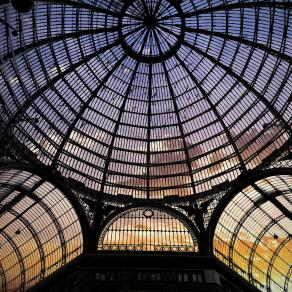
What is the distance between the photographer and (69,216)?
40.5 metres

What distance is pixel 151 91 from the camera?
1577 inches

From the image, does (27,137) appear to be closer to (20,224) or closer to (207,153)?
(20,224)

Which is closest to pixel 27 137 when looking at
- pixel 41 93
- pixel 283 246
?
pixel 41 93

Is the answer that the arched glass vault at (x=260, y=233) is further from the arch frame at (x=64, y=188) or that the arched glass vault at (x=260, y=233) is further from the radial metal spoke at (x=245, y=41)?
the arch frame at (x=64, y=188)

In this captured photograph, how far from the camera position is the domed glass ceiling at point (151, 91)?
33.3 metres

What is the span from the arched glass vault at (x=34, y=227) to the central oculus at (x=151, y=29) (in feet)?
49.4

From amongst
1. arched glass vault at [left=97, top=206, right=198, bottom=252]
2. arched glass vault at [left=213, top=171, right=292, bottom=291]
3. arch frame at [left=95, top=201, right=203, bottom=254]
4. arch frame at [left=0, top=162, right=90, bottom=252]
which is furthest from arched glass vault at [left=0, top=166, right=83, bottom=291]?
arched glass vault at [left=213, top=171, right=292, bottom=291]

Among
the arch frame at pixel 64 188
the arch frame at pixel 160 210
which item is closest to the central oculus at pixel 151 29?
the arch frame at pixel 64 188

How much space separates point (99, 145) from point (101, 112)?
10.9 ft

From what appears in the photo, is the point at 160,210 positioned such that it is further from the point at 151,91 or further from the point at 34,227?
the point at 34,227

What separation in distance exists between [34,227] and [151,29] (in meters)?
24.2

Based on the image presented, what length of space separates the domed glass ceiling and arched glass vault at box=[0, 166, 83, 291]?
3.13 m

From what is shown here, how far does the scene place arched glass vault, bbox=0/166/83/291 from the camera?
127ft

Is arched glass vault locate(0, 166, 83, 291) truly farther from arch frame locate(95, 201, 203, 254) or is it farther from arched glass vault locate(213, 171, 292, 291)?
arched glass vault locate(213, 171, 292, 291)
